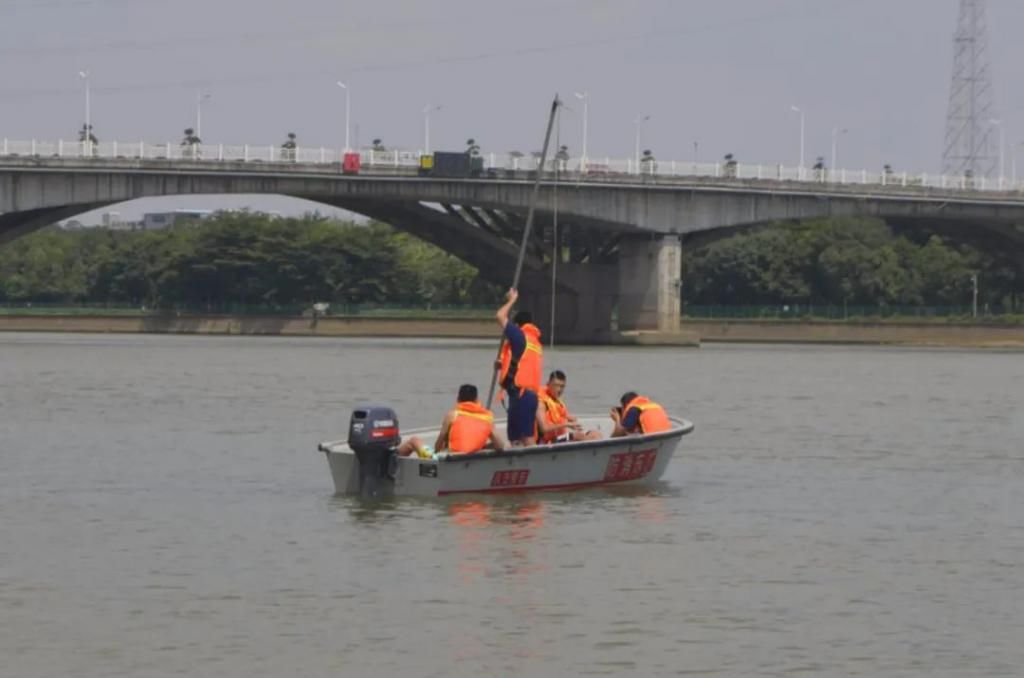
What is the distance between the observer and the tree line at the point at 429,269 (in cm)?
16588

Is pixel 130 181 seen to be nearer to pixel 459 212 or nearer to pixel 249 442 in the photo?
pixel 459 212

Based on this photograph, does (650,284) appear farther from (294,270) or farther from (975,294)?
(294,270)

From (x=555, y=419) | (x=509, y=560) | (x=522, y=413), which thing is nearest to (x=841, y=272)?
(x=555, y=419)

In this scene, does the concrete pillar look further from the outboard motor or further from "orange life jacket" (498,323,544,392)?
the outboard motor

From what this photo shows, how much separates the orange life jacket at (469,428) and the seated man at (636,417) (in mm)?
3774

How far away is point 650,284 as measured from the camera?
133 metres

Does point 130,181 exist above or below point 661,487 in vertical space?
above

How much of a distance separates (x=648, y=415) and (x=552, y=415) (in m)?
1.84

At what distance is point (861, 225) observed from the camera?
17638cm

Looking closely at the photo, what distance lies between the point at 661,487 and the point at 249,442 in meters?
13.6

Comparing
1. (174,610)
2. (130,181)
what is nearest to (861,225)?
(130,181)

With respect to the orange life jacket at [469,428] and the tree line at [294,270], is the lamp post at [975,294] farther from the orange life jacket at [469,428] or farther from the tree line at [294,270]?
the orange life jacket at [469,428]

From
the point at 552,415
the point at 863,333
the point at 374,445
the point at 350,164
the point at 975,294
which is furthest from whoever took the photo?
the point at 975,294

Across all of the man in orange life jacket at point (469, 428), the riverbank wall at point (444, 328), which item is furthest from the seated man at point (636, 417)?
the riverbank wall at point (444, 328)
